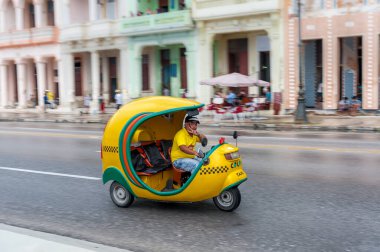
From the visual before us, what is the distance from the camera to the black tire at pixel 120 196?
7.25 metres

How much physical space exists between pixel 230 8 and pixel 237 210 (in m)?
22.5

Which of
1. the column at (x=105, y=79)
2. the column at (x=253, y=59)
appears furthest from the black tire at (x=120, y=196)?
the column at (x=105, y=79)

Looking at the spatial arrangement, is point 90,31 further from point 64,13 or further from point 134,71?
point 134,71

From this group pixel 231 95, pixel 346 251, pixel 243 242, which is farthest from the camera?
pixel 231 95

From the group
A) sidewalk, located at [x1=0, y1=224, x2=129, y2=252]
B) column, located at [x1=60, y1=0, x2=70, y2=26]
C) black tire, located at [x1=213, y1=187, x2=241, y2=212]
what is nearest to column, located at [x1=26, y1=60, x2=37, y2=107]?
column, located at [x1=60, y1=0, x2=70, y2=26]

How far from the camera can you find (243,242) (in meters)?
5.66

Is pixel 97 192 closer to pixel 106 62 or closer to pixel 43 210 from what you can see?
pixel 43 210

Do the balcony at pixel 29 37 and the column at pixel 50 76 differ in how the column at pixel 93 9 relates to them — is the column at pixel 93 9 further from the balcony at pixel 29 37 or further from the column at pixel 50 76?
the column at pixel 50 76

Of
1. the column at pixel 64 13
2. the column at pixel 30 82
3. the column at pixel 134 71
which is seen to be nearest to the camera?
the column at pixel 134 71

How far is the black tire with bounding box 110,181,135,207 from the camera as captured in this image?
725cm

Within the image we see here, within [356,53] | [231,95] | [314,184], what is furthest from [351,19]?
[314,184]

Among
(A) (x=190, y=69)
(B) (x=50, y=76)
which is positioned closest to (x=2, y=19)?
(B) (x=50, y=76)

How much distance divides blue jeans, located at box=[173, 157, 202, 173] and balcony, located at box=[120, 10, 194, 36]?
78.3 feet

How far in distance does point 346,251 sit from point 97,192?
4.44 m
